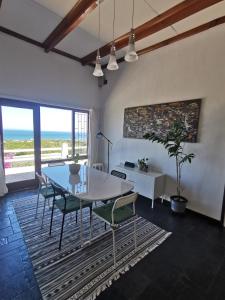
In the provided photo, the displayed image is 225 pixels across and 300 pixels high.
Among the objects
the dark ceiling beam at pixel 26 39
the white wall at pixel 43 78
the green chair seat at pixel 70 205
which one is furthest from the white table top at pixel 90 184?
the dark ceiling beam at pixel 26 39

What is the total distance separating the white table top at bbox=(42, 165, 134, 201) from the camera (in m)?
1.71

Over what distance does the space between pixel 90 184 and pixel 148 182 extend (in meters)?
1.34

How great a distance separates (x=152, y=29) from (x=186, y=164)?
2304mm

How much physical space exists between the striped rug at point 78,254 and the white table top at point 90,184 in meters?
0.71

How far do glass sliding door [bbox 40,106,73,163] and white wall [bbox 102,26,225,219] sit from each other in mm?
1815

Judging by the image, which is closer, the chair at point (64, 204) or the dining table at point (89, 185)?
the dining table at point (89, 185)

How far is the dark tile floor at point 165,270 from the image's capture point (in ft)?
4.58

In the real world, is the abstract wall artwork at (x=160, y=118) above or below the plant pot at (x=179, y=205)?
above

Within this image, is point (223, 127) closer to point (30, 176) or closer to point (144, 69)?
point (144, 69)

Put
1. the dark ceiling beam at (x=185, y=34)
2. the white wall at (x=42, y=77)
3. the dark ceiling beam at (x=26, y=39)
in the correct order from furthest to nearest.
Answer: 1. the white wall at (x=42, y=77)
2. the dark ceiling beam at (x=26, y=39)
3. the dark ceiling beam at (x=185, y=34)

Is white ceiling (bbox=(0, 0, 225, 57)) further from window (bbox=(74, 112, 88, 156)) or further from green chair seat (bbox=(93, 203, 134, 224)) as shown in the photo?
green chair seat (bbox=(93, 203, 134, 224))

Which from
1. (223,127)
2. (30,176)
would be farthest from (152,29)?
(30,176)

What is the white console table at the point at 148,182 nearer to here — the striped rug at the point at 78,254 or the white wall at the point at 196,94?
the white wall at the point at 196,94

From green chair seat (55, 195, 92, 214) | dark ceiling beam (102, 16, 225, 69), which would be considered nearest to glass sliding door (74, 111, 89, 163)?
dark ceiling beam (102, 16, 225, 69)
